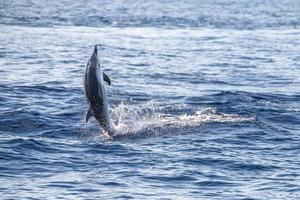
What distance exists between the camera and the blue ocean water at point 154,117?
51.2 feet

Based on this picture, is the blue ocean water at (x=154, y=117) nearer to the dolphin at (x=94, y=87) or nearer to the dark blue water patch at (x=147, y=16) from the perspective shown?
the dolphin at (x=94, y=87)

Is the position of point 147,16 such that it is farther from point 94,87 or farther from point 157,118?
point 94,87

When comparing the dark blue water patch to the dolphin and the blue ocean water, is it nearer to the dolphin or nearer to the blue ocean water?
the blue ocean water

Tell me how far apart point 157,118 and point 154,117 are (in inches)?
5.9

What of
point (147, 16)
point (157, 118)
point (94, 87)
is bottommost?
point (157, 118)

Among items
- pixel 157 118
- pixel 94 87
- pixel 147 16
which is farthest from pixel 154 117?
pixel 147 16

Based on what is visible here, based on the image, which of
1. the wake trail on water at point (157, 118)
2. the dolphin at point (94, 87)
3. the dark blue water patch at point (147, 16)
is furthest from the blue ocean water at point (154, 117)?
the dark blue water patch at point (147, 16)

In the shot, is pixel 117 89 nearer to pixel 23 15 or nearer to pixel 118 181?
pixel 118 181

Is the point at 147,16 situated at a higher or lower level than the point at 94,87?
lower

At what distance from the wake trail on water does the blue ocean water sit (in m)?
0.03

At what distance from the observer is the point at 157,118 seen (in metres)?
21.9

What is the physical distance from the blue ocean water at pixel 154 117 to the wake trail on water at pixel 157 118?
33 mm

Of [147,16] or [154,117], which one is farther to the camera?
[147,16]

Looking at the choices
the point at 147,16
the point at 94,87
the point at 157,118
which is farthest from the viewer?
the point at 147,16
